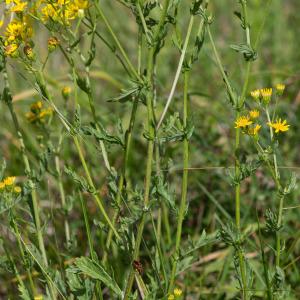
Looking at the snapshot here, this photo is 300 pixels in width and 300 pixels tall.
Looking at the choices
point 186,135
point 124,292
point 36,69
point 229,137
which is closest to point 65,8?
point 36,69

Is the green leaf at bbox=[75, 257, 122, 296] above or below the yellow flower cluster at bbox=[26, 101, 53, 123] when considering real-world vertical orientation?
below

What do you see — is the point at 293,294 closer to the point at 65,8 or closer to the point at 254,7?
the point at 65,8

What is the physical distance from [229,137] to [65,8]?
5.79 feet

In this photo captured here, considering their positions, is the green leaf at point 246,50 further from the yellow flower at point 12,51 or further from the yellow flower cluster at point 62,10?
the yellow flower at point 12,51

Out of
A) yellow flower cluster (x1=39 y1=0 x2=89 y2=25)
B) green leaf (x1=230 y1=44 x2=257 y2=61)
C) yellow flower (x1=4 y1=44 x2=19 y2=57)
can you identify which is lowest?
yellow flower (x1=4 y1=44 x2=19 y2=57)

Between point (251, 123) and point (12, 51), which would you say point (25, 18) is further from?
point (251, 123)

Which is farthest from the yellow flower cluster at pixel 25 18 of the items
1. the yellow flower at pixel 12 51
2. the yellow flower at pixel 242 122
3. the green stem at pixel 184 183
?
the yellow flower at pixel 242 122

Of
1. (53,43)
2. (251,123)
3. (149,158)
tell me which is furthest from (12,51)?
(251,123)

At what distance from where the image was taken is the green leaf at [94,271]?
6.49ft

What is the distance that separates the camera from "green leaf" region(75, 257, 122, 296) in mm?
1979

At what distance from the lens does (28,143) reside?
3793 millimetres

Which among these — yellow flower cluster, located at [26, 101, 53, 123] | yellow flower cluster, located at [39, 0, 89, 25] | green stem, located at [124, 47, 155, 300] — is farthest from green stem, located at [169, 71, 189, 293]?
yellow flower cluster, located at [26, 101, 53, 123]

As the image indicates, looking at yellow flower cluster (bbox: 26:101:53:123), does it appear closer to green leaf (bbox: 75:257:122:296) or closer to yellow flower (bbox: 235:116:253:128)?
green leaf (bbox: 75:257:122:296)

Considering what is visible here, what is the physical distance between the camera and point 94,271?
2.01 m
